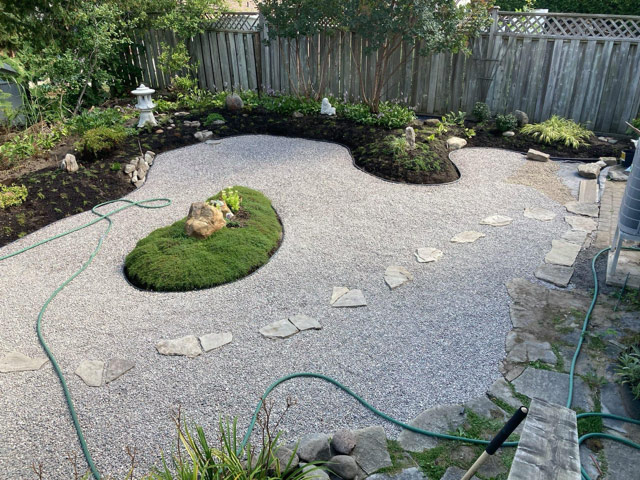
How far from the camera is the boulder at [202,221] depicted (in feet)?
14.9

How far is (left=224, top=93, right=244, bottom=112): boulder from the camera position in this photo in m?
8.65

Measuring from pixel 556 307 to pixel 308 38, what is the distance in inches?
277

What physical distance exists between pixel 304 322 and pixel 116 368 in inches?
53.4

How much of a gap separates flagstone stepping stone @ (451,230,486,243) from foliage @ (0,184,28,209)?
484 cm

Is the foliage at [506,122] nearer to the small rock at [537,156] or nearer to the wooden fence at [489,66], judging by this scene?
the wooden fence at [489,66]

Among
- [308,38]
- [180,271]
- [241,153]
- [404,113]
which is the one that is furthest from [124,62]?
[180,271]

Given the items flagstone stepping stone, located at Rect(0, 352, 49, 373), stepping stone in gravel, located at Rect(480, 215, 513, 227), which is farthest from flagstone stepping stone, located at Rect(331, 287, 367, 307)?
flagstone stepping stone, located at Rect(0, 352, 49, 373)

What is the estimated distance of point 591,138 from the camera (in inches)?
291

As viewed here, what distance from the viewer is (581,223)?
199 inches

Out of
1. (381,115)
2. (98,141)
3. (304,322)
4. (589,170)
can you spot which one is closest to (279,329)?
(304,322)

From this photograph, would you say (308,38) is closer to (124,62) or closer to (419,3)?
(419,3)

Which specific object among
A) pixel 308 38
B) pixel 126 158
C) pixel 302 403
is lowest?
pixel 302 403

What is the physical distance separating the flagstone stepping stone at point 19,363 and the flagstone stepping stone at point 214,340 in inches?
42.3

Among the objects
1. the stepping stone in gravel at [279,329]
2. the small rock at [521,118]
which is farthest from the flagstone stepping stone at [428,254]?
the small rock at [521,118]
